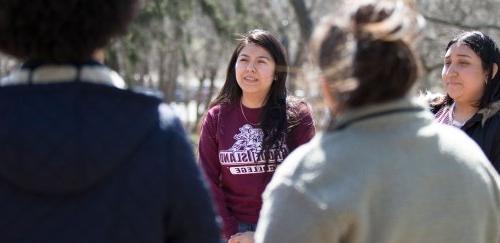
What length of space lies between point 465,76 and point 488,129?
311 mm

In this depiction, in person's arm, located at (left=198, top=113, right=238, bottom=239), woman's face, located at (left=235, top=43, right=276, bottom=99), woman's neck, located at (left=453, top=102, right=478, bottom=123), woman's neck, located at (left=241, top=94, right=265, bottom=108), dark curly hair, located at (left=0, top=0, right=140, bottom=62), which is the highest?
dark curly hair, located at (left=0, top=0, right=140, bottom=62)

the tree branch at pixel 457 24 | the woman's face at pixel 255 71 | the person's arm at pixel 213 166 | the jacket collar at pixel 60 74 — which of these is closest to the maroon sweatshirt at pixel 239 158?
the person's arm at pixel 213 166

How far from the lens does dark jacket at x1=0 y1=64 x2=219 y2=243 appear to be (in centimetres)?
177

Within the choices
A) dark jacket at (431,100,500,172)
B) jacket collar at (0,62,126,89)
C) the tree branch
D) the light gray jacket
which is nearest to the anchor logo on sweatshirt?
dark jacket at (431,100,500,172)

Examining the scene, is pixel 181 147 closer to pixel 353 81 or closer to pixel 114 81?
pixel 114 81

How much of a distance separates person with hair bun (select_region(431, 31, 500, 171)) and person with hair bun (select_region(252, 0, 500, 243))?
189cm

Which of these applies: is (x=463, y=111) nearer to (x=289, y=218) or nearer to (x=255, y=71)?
(x=255, y=71)

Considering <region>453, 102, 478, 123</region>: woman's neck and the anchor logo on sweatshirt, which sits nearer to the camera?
<region>453, 102, 478, 123</region>: woman's neck

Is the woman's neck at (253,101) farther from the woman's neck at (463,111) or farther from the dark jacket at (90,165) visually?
the dark jacket at (90,165)

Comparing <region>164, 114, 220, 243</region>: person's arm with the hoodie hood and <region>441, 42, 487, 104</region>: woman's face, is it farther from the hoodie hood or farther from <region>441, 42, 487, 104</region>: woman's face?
<region>441, 42, 487, 104</region>: woman's face

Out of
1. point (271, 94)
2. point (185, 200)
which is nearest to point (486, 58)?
point (271, 94)

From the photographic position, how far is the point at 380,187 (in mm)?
1836

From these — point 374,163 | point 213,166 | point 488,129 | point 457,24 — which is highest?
point 457,24

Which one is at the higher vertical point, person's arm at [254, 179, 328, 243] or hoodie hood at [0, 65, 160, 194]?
hoodie hood at [0, 65, 160, 194]
